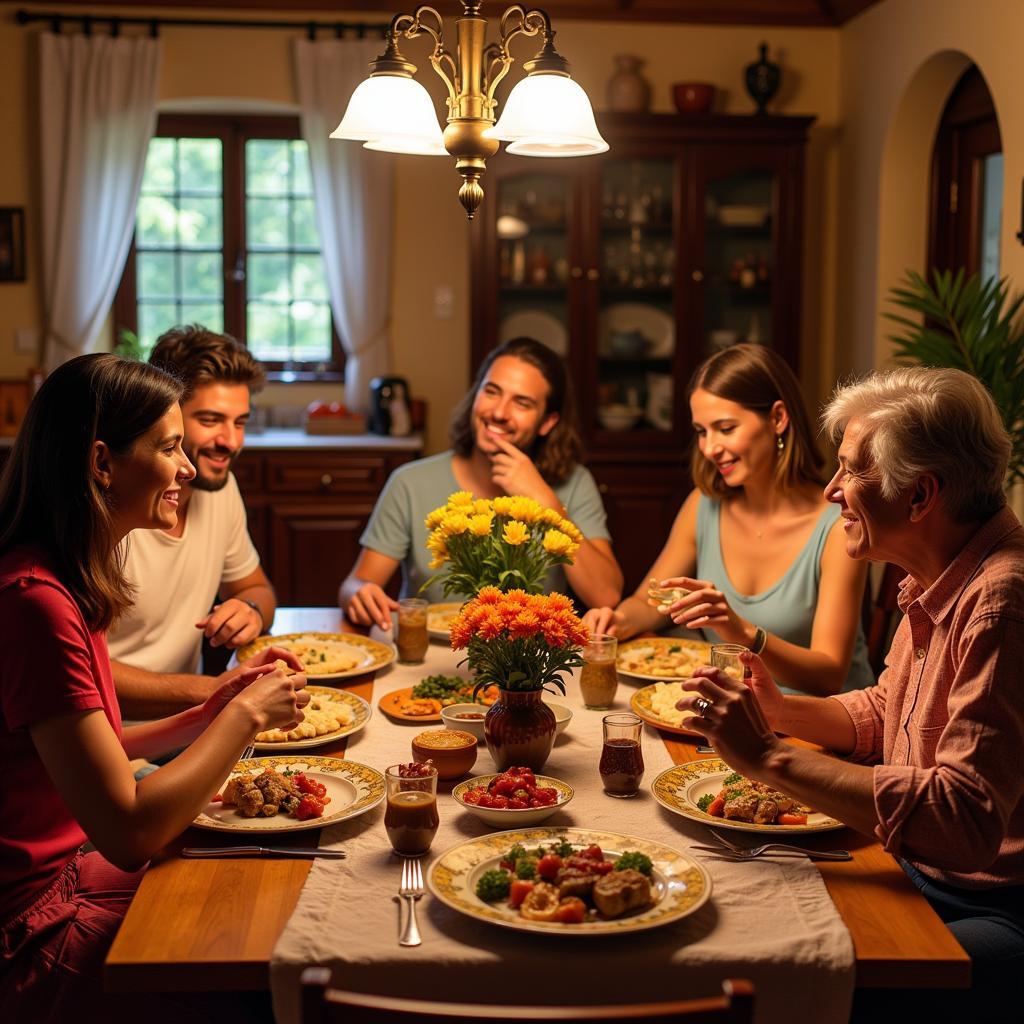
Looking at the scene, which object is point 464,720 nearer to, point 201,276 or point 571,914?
point 571,914

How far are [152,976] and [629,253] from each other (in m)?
4.33

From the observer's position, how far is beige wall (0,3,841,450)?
5.35m

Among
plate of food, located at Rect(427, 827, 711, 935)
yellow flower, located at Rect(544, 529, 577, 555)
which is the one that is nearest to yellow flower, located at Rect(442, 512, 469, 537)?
yellow flower, located at Rect(544, 529, 577, 555)

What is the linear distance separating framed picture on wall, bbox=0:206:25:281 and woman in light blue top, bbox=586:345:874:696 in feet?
12.2

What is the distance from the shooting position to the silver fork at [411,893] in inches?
51.3

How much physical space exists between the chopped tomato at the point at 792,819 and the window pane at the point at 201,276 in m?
4.62

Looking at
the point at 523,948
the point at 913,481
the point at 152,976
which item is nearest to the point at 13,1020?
the point at 152,976

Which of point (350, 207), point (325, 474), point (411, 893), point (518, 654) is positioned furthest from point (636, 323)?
point (411, 893)

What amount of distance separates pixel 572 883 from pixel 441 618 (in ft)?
4.44

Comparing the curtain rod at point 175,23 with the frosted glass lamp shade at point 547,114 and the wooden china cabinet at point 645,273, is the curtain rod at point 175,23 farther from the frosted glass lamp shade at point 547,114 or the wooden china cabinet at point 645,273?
the frosted glass lamp shade at point 547,114

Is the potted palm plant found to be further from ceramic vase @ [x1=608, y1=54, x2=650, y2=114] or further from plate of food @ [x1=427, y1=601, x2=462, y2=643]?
ceramic vase @ [x1=608, y1=54, x2=650, y2=114]

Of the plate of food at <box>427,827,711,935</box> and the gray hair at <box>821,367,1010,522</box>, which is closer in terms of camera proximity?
the plate of food at <box>427,827,711,935</box>

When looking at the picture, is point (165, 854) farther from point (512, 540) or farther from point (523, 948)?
point (512, 540)

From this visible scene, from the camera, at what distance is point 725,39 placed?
5.43m
